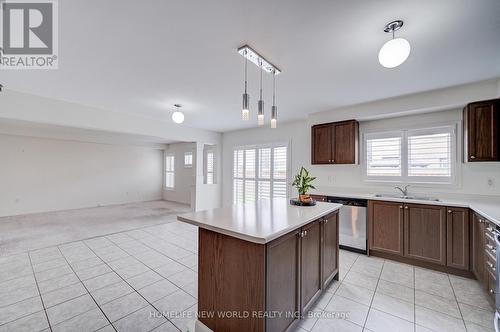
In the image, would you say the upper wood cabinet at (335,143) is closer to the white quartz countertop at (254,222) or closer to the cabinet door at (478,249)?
the cabinet door at (478,249)

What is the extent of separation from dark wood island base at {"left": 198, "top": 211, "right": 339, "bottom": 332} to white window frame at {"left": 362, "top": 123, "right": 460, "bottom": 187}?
2.54 m

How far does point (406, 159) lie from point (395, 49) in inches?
99.8

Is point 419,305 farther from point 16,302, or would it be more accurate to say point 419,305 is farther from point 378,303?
point 16,302

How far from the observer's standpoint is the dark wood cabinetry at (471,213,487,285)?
2248 mm

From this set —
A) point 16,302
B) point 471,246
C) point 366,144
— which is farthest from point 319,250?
point 16,302

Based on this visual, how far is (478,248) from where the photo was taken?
7.95 feet

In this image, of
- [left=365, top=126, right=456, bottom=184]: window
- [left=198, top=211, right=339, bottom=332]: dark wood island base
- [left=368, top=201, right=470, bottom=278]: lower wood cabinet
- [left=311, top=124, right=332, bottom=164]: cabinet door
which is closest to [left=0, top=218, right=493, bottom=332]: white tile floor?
[left=368, top=201, right=470, bottom=278]: lower wood cabinet

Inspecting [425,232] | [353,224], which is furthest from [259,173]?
[425,232]

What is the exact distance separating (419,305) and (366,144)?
2.61m

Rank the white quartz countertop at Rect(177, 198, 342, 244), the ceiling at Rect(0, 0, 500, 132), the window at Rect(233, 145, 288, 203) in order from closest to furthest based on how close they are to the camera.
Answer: the white quartz countertop at Rect(177, 198, 342, 244), the ceiling at Rect(0, 0, 500, 132), the window at Rect(233, 145, 288, 203)

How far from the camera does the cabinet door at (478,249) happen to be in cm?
225

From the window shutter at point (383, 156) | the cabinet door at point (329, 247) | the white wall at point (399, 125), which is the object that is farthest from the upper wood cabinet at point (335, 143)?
the cabinet door at point (329, 247)

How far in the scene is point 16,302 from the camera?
2090mm

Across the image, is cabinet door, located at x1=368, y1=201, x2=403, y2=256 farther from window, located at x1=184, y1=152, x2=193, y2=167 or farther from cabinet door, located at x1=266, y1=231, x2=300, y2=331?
window, located at x1=184, y1=152, x2=193, y2=167
